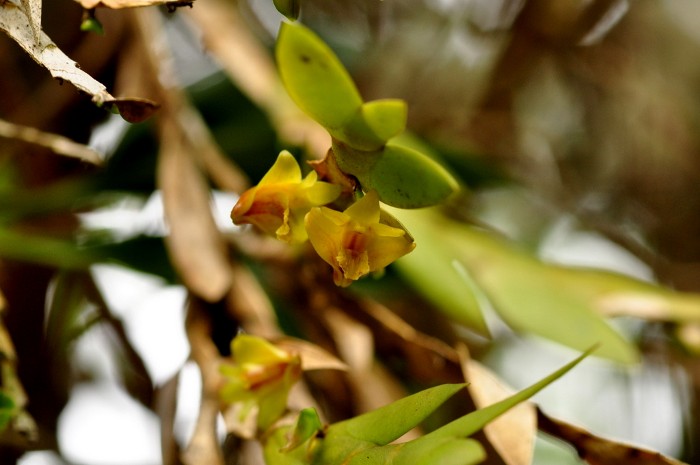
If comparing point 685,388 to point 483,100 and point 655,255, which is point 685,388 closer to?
point 655,255

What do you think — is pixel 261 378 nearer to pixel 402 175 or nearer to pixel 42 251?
pixel 402 175

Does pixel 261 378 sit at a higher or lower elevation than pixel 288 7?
lower

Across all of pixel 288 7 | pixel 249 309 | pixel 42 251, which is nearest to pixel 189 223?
pixel 249 309

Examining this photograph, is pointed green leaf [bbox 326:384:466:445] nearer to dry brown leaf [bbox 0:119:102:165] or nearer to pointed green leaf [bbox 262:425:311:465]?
pointed green leaf [bbox 262:425:311:465]

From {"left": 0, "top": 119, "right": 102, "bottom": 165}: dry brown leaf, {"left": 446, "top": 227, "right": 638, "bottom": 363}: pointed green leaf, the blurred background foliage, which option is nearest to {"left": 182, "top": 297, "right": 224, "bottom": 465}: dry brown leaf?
the blurred background foliage

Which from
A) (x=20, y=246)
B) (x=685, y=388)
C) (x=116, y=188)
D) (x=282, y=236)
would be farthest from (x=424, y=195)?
(x=685, y=388)
